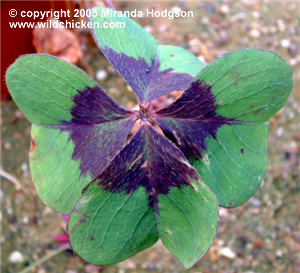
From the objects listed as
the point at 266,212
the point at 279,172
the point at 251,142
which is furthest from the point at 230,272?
the point at 251,142

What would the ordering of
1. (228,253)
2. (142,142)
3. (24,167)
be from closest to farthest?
(142,142) < (228,253) < (24,167)

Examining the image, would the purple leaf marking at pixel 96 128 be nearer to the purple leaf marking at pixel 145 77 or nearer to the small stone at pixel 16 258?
the purple leaf marking at pixel 145 77

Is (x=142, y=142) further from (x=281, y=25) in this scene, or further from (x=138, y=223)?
(x=281, y=25)

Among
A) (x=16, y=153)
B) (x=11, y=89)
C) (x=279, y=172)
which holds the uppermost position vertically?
(x=11, y=89)

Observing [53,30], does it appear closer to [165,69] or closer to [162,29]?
[162,29]

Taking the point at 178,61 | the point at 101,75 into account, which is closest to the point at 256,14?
the point at 101,75

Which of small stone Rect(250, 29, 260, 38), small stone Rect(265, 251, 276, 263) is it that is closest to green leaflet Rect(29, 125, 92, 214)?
small stone Rect(265, 251, 276, 263)

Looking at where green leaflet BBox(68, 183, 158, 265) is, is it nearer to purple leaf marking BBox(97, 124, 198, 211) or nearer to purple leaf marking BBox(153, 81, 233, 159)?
purple leaf marking BBox(97, 124, 198, 211)
